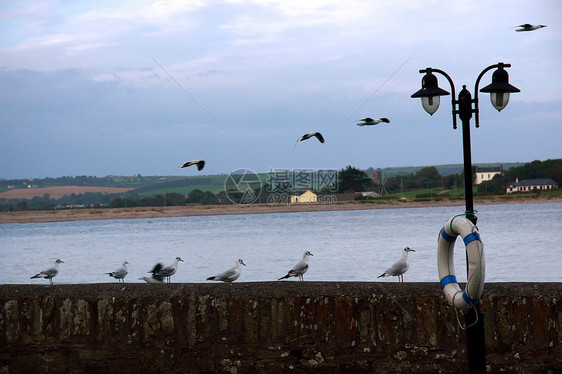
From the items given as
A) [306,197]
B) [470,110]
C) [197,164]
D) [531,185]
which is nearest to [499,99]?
[470,110]

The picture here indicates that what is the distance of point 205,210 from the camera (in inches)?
4476

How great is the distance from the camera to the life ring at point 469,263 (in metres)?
6.02

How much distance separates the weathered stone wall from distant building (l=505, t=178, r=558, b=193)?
101339 millimetres

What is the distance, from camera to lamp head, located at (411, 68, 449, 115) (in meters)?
7.64

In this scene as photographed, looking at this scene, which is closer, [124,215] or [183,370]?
[183,370]

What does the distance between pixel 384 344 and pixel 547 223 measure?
61.3 meters

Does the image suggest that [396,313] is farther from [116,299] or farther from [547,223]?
[547,223]

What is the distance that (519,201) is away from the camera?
10569 cm

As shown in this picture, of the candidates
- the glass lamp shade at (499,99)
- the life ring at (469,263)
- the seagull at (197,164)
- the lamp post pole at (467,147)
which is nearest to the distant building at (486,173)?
the seagull at (197,164)

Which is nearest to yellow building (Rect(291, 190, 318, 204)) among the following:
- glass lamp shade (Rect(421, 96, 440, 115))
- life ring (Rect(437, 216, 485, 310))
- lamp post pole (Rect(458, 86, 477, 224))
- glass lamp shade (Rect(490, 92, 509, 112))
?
glass lamp shade (Rect(421, 96, 440, 115))

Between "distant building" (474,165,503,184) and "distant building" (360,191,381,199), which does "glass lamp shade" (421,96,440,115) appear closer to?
"distant building" (360,191,381,199)

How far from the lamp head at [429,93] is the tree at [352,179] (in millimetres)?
81045

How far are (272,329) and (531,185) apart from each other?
10326cm

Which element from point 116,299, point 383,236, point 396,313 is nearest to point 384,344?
point 396,313
